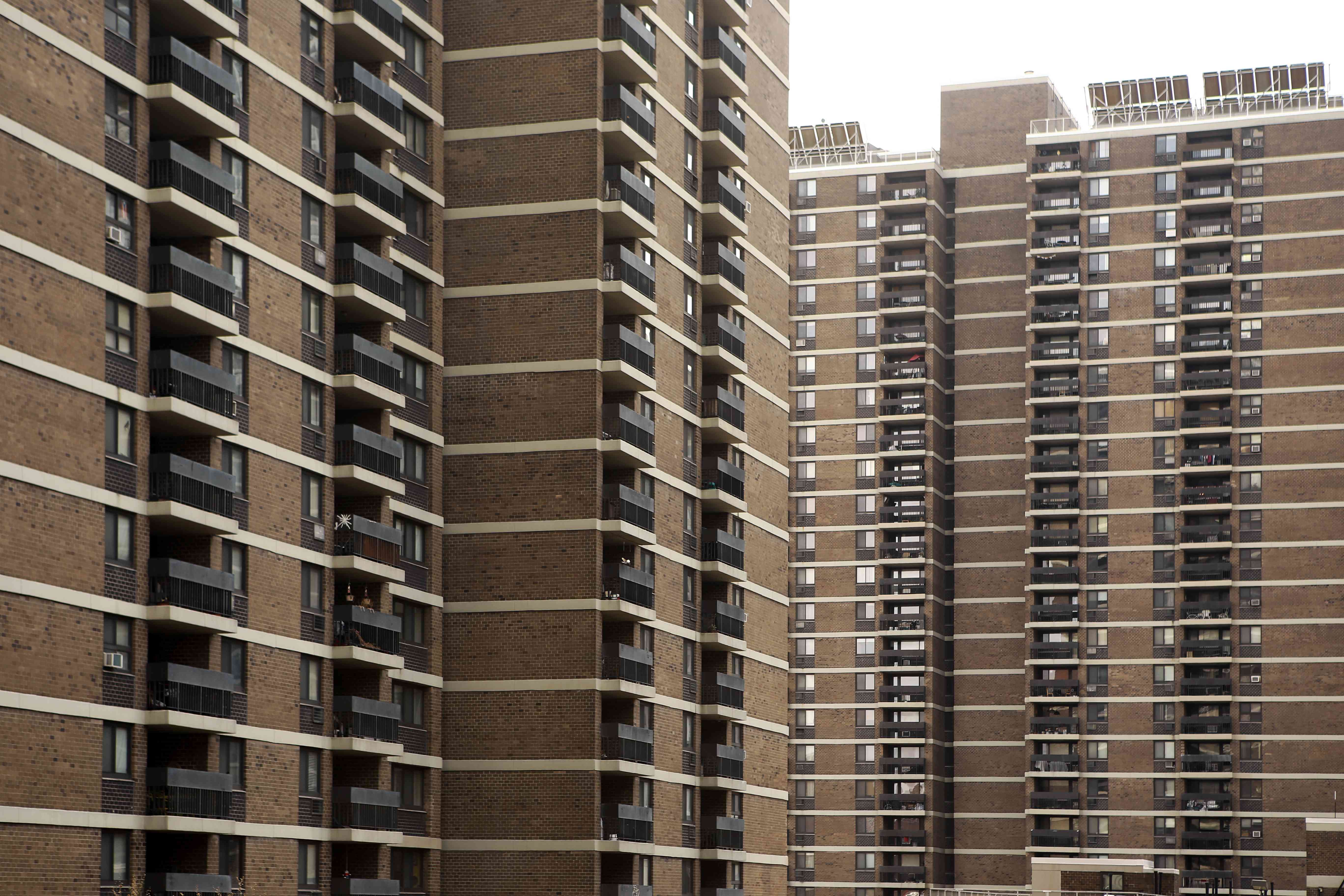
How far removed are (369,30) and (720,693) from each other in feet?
108

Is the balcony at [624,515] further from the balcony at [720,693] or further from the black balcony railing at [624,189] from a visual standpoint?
the black balcony railing at [624,189]

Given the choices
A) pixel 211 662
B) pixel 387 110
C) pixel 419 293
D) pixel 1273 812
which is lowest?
pixel 1273 812

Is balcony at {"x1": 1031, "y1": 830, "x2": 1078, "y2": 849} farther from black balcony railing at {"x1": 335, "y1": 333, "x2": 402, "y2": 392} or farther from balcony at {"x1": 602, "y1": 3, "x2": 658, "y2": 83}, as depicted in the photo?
black balcony railing at {"x1": 335, "y1": 333, "x2": 402, "y2": 392}

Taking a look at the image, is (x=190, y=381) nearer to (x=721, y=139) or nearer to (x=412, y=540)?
(x=412, y=540)

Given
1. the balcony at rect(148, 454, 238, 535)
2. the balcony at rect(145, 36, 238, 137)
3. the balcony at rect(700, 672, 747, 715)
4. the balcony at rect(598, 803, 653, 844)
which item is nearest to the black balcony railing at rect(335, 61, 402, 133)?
the balcony at rect(145, 36, 238, 137)

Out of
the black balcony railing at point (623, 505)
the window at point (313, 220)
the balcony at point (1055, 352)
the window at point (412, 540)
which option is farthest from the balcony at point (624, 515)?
the balcony at point (1055, 352)

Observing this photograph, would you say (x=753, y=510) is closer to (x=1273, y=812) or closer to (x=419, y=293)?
(x=419, y=293)

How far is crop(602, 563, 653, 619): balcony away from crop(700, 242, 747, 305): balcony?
55.1 ft

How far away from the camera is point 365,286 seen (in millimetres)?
69812

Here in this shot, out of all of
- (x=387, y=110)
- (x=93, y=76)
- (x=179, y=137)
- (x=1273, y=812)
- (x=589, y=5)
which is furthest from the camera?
(x=1273, y=812)

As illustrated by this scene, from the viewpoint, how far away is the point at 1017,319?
165 m

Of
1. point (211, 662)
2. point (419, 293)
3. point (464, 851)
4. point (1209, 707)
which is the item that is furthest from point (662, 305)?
point (1209, 707)

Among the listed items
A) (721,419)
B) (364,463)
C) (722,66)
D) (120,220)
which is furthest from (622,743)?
(722,66)

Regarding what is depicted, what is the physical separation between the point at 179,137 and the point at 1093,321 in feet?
354
